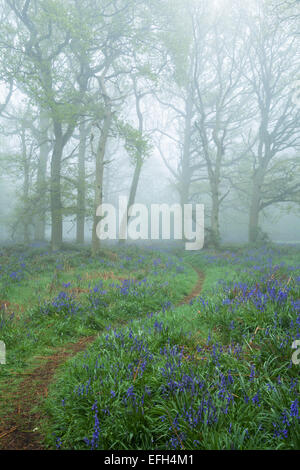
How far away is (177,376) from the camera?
2900mm

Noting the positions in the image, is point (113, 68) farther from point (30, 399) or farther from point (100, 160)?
point (30, 399)

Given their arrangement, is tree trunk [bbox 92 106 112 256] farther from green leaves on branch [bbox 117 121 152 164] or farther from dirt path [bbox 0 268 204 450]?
dirt path [bbox 0 268 204 450]

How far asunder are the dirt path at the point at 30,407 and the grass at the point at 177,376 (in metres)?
0.14

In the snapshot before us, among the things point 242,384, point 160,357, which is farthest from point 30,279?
point 242,384

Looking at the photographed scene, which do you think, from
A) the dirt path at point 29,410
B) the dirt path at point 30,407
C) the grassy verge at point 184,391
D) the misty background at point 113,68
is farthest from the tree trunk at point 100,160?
the grassy verge at point 184,391

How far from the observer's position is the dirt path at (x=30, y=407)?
248cm

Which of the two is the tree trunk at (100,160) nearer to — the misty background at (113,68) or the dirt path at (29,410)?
the misty background at (113,68)

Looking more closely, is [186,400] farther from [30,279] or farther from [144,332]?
[30,279]

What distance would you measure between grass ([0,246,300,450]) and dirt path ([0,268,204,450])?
143mm

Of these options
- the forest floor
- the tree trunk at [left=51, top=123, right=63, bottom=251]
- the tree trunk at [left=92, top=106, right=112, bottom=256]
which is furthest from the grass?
the tree trunk at [left=51, top=123, right=63, bottom=251]

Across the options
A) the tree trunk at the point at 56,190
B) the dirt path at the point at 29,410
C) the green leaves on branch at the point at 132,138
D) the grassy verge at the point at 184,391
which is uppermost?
the green leaves on branch at the point at 132,138

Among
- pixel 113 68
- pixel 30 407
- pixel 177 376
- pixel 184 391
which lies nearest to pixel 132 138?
pixel 113 68

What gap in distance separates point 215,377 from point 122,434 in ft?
3.80

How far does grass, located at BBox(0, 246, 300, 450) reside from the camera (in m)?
2.26
